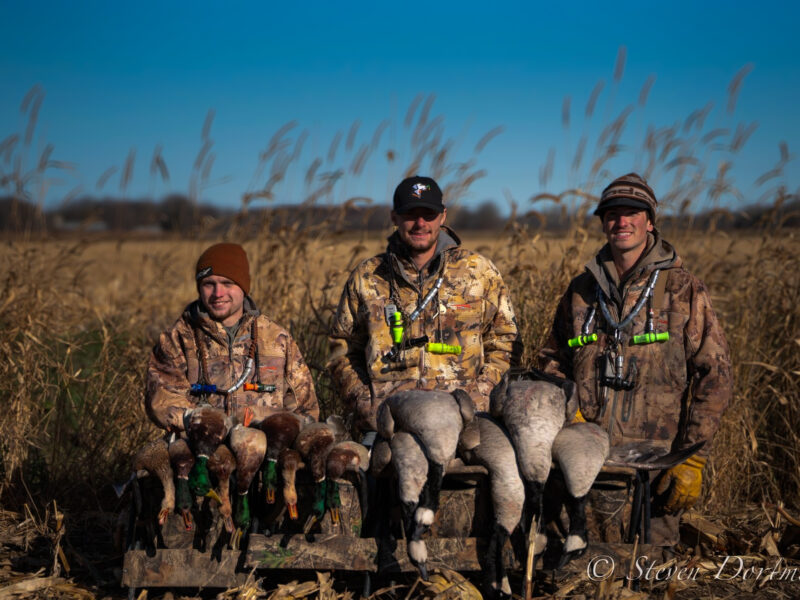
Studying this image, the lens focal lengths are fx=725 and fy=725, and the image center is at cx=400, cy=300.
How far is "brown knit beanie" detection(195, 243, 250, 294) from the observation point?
13.6 ft

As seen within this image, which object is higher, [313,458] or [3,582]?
[313,458]

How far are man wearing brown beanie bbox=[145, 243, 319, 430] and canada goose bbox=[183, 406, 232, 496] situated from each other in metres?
0.52

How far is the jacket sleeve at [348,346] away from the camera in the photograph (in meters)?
4.58

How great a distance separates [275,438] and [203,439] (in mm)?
341

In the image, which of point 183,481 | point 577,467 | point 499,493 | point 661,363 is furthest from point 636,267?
point 183,481

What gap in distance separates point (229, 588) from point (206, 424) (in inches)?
32.0

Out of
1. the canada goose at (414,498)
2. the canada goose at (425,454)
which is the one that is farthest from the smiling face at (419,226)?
the canada goose at (414,498)

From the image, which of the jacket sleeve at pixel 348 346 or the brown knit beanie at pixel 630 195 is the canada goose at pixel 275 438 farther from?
the brown knit beanie at pixel 630 195

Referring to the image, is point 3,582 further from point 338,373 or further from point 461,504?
point 461,504

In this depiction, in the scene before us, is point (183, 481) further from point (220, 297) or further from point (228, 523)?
point (220, 297)

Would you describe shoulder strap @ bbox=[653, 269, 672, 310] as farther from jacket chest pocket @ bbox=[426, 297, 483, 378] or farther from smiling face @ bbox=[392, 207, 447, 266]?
smiling face @ bbox=[392, 207, 447, 266]

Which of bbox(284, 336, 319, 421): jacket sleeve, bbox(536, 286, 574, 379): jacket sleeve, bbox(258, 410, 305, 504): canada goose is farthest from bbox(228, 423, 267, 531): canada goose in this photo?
bbox(536, 286, 574, 379): jacket sleeve

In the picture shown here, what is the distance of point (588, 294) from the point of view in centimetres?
442

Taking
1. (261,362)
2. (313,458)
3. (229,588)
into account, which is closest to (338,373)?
(261,362)
